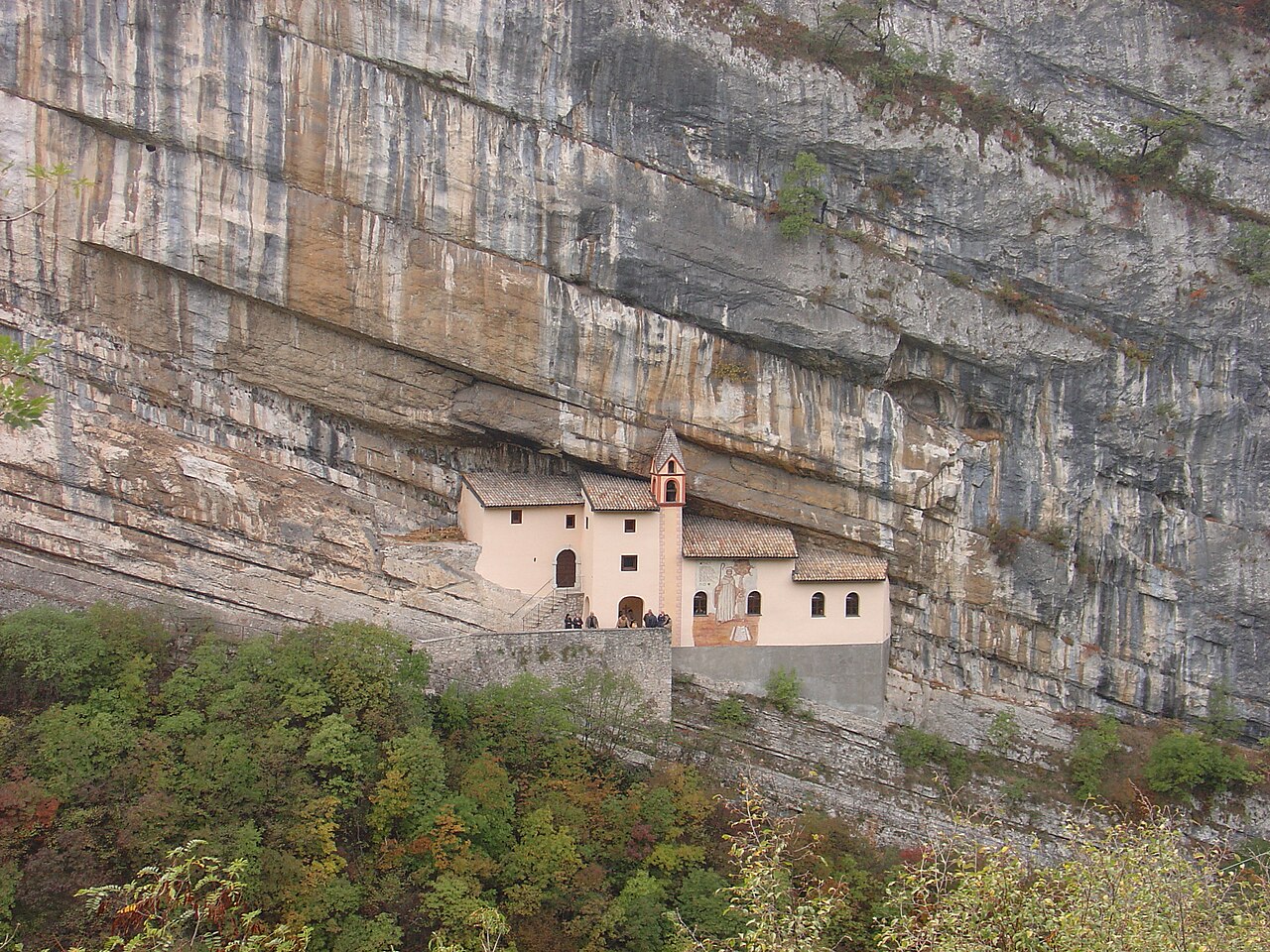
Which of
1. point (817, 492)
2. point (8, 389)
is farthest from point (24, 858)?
point (817, 492)

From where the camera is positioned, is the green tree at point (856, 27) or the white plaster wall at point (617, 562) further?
the green tree at point (856, 27)

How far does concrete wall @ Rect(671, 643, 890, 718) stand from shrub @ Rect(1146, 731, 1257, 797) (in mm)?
6823

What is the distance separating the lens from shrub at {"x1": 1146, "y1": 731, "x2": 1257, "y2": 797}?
2670 cm

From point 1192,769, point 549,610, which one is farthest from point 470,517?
point 1192,769

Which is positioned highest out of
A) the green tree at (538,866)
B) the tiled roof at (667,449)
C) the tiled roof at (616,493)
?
the tiled roof at (667,449)

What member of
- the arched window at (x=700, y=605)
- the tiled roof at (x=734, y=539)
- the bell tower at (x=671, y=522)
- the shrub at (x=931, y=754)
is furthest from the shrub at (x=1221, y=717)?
the bell tower at (x=671, y=522)

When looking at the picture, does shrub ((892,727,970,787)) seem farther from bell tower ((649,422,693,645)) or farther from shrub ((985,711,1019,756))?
bell tower ((649,422,693,645))

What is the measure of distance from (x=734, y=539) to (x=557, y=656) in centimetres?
531

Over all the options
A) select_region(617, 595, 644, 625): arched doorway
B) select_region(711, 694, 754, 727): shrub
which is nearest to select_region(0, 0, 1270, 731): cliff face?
select_region(617, 595, 644, 625): arched doorway

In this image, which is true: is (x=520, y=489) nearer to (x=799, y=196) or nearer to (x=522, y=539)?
(x=522, y=539)

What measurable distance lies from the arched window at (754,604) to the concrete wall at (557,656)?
256 cm

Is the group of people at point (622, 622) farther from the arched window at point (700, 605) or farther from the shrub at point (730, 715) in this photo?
the shrub at point (730, 715)

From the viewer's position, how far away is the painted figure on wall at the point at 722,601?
26438 mm

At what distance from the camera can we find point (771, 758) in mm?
25609
